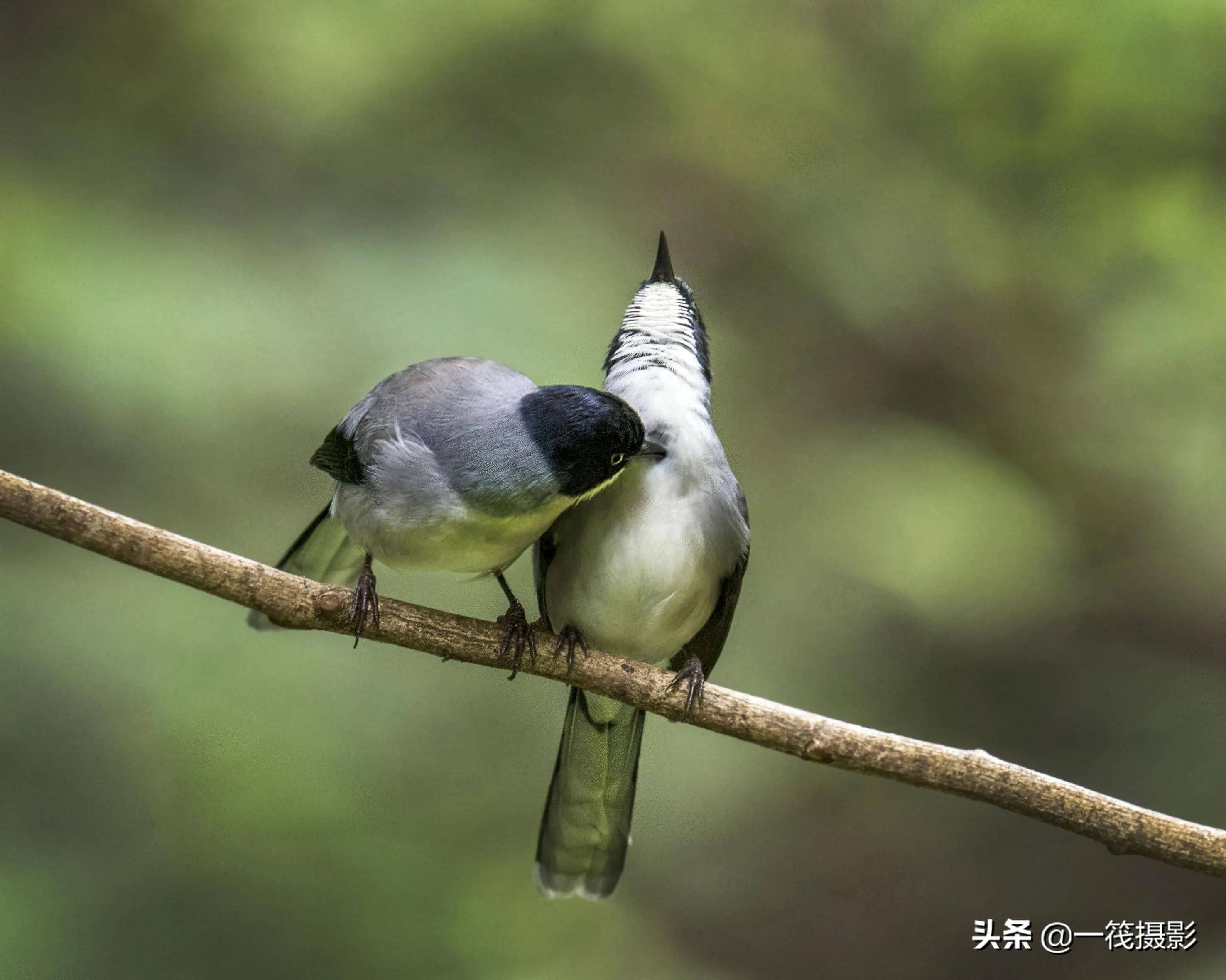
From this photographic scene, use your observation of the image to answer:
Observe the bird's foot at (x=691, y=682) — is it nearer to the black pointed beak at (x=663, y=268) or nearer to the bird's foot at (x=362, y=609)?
the bird's foot at (x=362, y=609)

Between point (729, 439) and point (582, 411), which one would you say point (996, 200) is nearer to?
point (729, 439)

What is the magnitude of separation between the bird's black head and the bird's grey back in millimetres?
22

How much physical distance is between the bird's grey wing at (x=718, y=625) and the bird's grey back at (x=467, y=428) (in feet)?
1.86

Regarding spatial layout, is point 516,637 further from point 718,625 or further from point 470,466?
point 718,625

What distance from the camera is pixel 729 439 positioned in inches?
155

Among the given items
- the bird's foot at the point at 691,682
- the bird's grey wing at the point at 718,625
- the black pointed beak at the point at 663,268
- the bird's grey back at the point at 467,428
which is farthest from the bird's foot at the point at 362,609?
the black pointed beak at the point at 663,268

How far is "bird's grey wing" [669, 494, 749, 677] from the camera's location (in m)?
2.46

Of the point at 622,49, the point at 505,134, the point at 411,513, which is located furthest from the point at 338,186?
the point at 411,513

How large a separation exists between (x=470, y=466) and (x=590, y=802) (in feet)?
3.26

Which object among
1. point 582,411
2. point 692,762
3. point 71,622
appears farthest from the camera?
point 692,762

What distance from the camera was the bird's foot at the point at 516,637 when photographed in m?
2.19

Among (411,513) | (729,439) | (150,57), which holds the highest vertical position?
(150,57)

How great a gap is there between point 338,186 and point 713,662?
222cm

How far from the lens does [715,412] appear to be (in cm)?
393
